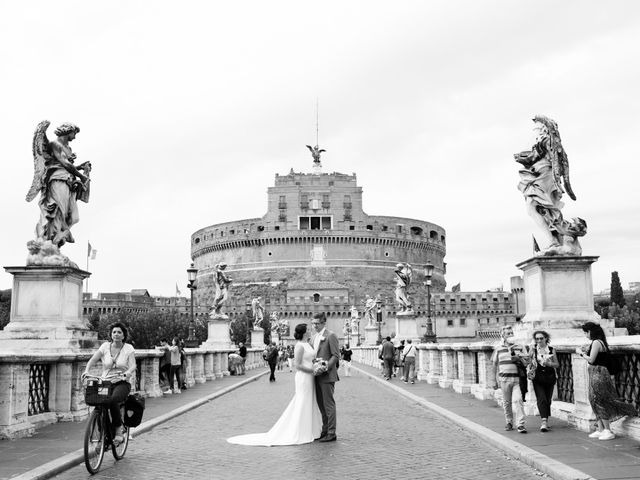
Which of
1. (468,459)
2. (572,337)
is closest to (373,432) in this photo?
(468,459)

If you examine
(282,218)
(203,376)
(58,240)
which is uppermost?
(282,218)

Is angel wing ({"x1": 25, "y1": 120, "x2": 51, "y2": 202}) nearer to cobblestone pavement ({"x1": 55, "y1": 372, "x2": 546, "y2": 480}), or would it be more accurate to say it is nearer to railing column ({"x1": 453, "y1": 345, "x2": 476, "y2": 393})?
cobblestone pavement ({"x1": 55, "y1": 372, "x2": 546, "y2": 480})

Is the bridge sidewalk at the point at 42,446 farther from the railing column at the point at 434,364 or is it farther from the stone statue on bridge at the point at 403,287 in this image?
the stone statue on bridge at the point at 403,287

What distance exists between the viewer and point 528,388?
483 inches

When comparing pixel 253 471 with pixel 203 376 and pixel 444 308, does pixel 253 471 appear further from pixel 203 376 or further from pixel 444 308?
pixel 444 308

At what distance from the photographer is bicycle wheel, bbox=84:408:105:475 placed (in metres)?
7.82

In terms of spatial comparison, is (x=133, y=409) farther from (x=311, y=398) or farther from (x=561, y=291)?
(x=561, y=291)

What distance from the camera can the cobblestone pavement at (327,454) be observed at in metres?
7.96

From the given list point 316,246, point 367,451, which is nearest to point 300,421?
point 367,451

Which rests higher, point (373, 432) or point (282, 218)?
point (282, 218)

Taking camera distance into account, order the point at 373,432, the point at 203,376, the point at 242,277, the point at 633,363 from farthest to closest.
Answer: the point at 242,277, the point at 203,376, the point at 373,432, the point at 633,363

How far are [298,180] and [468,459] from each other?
129 metres

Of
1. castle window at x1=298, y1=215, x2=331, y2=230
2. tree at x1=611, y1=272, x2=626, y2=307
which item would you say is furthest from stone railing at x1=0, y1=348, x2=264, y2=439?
castle window at x1=298, y1=215, x2=331, y2=230

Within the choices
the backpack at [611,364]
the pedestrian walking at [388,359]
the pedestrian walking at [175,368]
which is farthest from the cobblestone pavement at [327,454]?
the pedestrian walking at [388,359]
